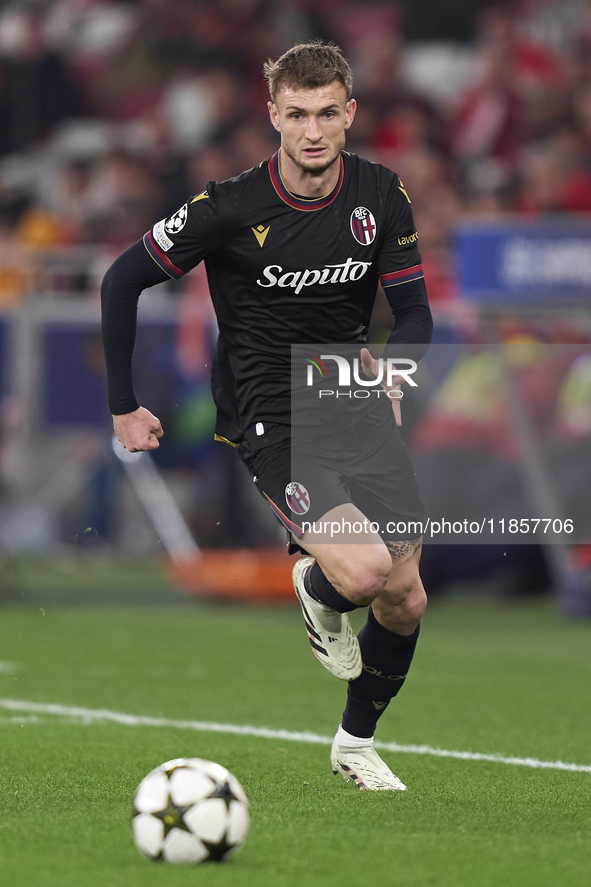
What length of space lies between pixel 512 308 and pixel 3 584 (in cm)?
455

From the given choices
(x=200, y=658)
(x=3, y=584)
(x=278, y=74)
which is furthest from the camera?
(x=3, y=584)

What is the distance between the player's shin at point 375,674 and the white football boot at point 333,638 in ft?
0.37

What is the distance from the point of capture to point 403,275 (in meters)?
4.75

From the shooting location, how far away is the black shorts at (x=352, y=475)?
4.61 meters

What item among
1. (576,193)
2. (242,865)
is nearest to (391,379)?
(242,865)

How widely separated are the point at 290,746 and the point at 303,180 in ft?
7.69

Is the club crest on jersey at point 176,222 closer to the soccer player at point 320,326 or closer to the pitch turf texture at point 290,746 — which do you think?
the soccer player at point 320,326

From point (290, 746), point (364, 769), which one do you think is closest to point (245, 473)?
point (290, 746)

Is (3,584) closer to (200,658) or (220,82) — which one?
(200,658)

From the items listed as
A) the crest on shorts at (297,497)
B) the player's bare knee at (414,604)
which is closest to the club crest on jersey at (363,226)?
the crest on shorts at (297,497)

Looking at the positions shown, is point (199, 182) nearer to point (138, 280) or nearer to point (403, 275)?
point (403, 275)

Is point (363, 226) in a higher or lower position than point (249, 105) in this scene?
lower

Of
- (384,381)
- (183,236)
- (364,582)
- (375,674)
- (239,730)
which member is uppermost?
(183,236)

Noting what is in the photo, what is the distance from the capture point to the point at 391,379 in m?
4.73
